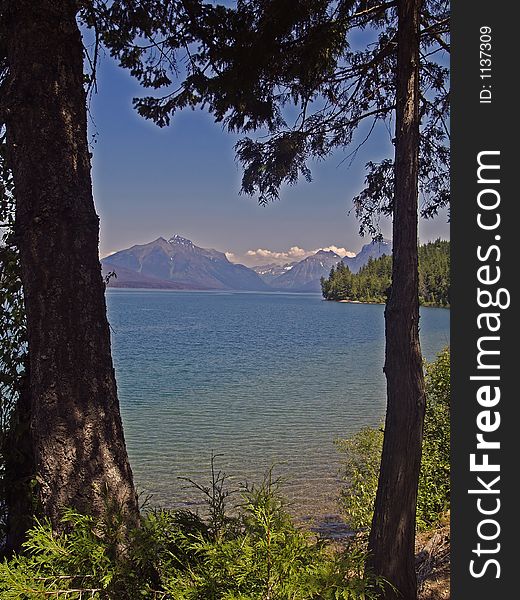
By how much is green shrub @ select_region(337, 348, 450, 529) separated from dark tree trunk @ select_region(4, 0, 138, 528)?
202 inches

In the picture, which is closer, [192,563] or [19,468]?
[192,563]

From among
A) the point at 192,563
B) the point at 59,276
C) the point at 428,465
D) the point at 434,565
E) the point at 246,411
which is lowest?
the point at 246,411

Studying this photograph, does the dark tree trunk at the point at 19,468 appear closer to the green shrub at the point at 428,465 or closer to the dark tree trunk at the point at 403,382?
the dark tree trunk at the point at 403,382

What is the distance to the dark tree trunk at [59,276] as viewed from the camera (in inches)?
131

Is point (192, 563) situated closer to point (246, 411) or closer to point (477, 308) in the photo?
point (477, 308)

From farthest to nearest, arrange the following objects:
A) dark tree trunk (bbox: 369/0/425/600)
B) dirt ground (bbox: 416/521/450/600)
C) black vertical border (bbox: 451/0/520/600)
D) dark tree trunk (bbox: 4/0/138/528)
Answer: dirt ground (bbox: 416/521/450/600) → dark tree trunk (bbox: 369/0/425/600) → dark tree trunk (bbox: 4/0/138/528) → black vertical border (bbox: 451/0/520/600)

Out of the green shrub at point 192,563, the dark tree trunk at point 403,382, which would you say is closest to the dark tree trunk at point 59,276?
the green shrub at point 192,563

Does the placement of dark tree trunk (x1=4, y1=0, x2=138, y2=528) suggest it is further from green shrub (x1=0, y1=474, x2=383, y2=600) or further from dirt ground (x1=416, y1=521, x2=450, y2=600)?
dirt ground (x1=416, y1=521, x2=450, y2=600)

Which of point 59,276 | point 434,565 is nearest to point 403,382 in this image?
point 434,565

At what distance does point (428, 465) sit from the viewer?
8086 mm

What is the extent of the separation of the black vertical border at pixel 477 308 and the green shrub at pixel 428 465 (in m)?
4.72

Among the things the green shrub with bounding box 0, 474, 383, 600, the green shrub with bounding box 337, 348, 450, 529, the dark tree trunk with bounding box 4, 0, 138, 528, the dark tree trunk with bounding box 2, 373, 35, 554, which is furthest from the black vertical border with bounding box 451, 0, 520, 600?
the green shrub with bounding box 337, 348, 450, 529

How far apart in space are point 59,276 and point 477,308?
227 centimetres

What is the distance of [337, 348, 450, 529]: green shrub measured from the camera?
8.05m
